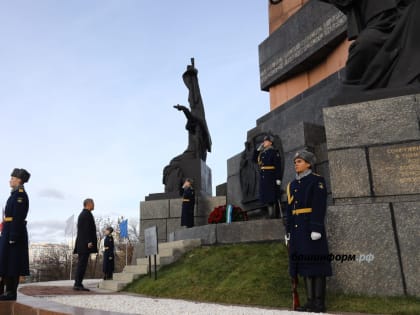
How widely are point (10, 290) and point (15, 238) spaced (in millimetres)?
743

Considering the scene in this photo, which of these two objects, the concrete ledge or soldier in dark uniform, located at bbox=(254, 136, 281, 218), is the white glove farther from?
soldier in dark uniform, located at bbox=(254, 136, 281, 218)

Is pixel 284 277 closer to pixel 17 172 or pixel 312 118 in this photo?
pixel 17 172

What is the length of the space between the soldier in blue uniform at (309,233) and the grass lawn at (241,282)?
0.34 m

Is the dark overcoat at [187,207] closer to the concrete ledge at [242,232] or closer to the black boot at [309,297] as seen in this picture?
the concrete ledge at [242,232]

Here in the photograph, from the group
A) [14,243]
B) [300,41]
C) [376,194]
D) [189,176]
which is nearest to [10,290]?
[14,243]

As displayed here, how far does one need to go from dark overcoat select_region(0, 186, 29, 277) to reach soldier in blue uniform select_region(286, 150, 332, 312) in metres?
3.93

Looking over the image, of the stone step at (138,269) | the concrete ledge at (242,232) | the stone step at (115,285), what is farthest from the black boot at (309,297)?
the stone step at (138,269)

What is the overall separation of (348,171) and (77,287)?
6.34m

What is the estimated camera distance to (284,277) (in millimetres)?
5867

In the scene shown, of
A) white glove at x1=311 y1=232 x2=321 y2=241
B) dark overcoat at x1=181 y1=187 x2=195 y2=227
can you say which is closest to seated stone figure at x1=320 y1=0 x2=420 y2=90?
white glove at x1=311 y1=232 x2=321 y2=241

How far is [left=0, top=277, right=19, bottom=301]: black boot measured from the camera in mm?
5691

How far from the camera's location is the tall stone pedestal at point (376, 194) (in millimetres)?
4859

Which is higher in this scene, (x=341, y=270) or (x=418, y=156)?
(x=418, y=156)

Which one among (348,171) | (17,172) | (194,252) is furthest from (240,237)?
(17,172)
